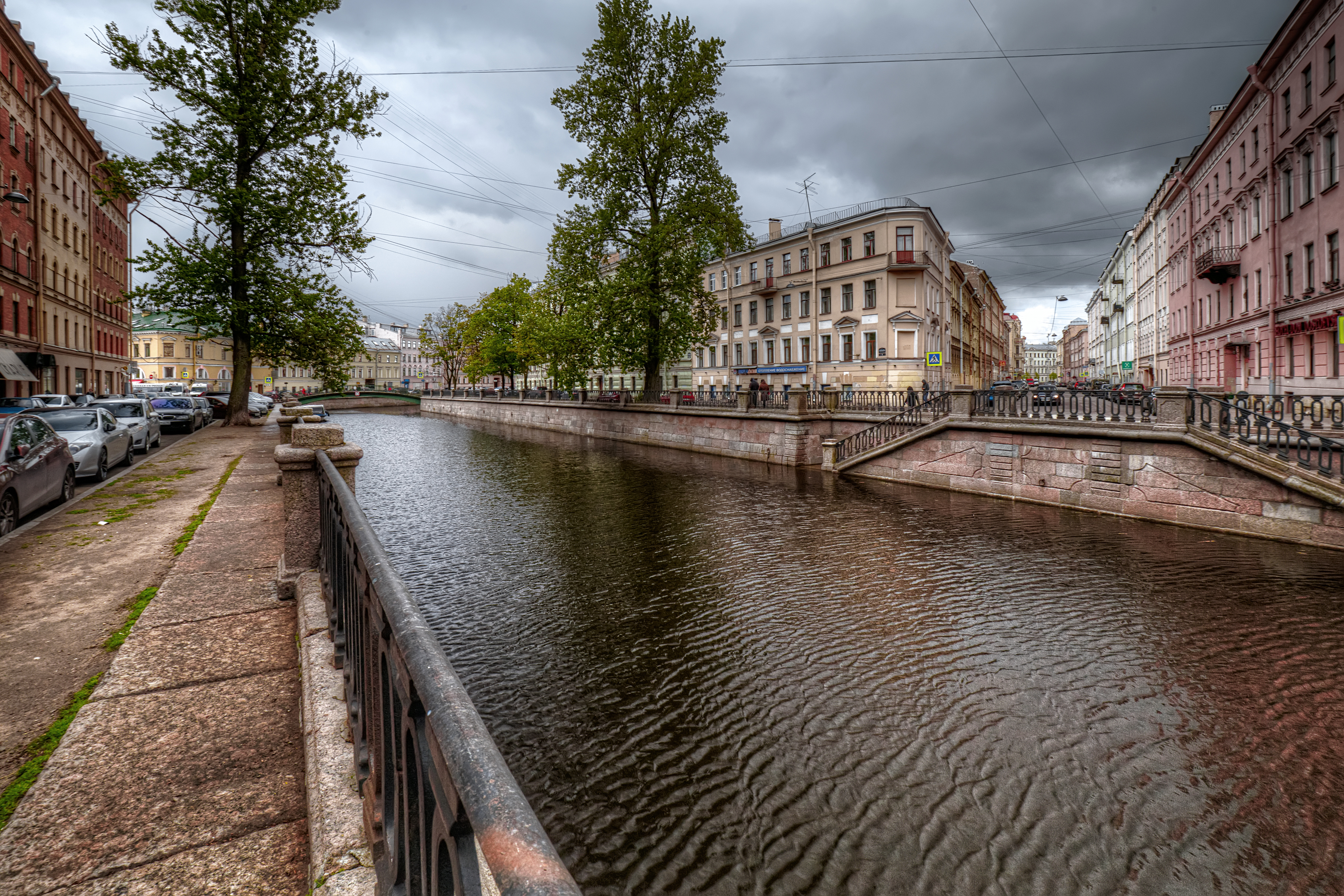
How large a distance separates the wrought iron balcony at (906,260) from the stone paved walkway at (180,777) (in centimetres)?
4157

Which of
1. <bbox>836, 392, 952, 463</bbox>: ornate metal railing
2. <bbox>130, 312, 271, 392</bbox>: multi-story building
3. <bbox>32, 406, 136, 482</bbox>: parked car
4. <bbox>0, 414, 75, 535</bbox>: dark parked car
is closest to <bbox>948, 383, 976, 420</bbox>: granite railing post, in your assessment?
<bbox>836, 392, 952, 463</bbox>: ornate metal railing

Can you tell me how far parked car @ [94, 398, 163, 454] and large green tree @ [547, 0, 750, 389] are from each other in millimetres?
16478

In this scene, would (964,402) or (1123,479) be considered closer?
(1123,479)

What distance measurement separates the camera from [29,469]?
9.34 m

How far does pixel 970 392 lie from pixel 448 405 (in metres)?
54.9

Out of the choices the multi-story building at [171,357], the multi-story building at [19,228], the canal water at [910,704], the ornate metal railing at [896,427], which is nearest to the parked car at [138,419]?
the canal water at [910,704]

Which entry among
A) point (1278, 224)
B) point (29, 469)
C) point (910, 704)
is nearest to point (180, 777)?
point (910, 704)

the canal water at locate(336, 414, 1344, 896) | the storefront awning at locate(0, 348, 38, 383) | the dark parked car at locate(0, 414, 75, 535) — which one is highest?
the storefront awning at locate(0, 348, 38, 383)

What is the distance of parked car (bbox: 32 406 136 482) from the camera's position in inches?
504

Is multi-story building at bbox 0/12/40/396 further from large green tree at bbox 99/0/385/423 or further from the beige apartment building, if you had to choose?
the beige apartment building

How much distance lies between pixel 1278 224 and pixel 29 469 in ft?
122

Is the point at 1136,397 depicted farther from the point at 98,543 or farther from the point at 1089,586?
the point at 98,543

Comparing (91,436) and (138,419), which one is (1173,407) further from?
(138,419)

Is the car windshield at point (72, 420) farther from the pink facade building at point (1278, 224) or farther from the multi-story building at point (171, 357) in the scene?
the multi-story building at point (171, 357)
